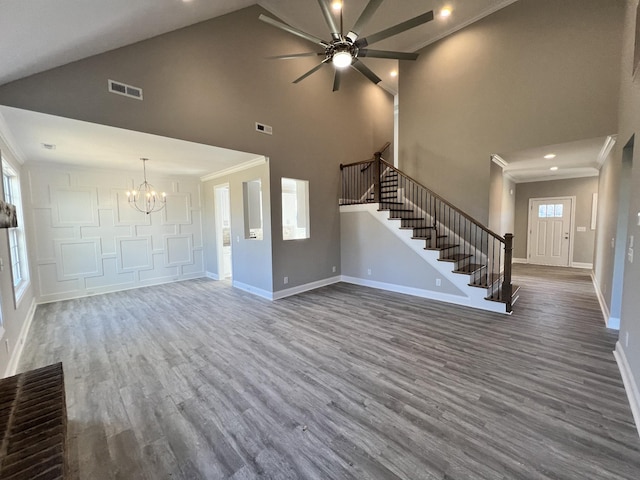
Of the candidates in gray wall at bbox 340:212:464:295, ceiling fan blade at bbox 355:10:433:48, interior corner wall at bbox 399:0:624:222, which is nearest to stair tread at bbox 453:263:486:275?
gray wall at bbox 340:212:464:295

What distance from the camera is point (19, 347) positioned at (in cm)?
313

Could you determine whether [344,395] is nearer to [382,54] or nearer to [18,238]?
[382,54]

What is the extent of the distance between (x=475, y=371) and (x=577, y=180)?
8396 millimetres

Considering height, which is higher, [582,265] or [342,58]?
[342,58]

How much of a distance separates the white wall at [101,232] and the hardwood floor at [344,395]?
151cm

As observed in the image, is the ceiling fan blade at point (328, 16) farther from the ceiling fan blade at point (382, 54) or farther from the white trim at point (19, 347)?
the white trim at point (19, 347)

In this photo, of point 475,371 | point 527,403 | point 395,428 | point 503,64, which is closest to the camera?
point 395,428

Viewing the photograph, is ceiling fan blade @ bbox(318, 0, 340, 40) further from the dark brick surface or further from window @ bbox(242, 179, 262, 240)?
the dark brick surface

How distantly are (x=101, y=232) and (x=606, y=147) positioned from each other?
31.5 feet

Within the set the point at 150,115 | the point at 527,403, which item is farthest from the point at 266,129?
the point at 527,403

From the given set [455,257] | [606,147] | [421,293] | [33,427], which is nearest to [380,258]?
[421,293]

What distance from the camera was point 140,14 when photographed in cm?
274

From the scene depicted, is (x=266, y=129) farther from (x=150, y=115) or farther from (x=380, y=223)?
(x=380, y=223)

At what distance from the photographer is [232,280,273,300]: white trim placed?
5160 millimetres
